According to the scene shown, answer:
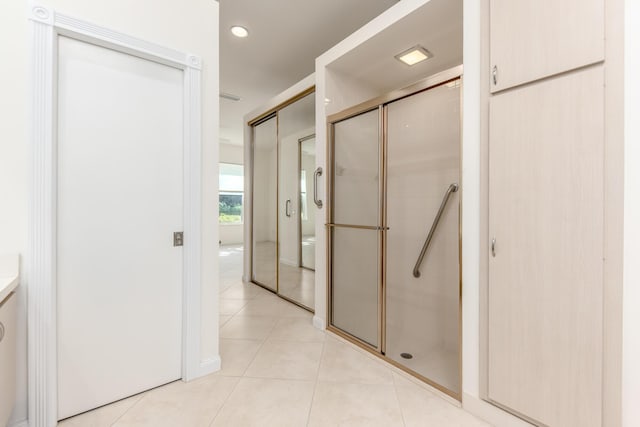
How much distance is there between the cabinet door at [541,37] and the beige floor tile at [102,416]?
2.70 m

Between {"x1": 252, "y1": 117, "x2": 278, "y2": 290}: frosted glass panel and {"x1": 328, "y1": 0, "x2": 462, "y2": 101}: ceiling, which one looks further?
{"x1": 252, "y1": 117, "x2": 278, "y2": 290}: frosted glass panel

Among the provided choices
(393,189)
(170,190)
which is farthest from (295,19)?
(170,190)

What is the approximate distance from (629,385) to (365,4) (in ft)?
10.3

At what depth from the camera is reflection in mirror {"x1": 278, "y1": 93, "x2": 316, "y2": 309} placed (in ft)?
11.3

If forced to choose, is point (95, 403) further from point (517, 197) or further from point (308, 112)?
point (308, 112)

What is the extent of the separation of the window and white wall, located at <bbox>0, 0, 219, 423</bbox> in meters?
6.95

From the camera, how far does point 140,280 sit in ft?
5.57

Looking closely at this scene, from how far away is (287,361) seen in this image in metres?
2.12

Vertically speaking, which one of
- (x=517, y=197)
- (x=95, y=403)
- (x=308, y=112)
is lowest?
(x=95, y=403)

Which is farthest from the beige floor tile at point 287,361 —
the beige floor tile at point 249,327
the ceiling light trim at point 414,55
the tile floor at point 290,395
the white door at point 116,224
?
the ceiling light trim at point 414,55

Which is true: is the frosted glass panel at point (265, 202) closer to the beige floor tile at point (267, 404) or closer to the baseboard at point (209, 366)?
the baseboard at point (209, 366)

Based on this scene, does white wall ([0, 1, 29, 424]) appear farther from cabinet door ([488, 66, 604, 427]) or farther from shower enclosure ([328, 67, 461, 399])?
cabinet door ([488, 66, 604, 427])

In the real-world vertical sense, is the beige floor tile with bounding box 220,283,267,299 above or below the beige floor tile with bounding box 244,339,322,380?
above

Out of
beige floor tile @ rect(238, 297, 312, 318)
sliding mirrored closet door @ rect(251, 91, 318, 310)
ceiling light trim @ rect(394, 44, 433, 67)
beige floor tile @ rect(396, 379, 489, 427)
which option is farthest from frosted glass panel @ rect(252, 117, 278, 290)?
beige floor tile @ rect(396, 379, 489, 427)
